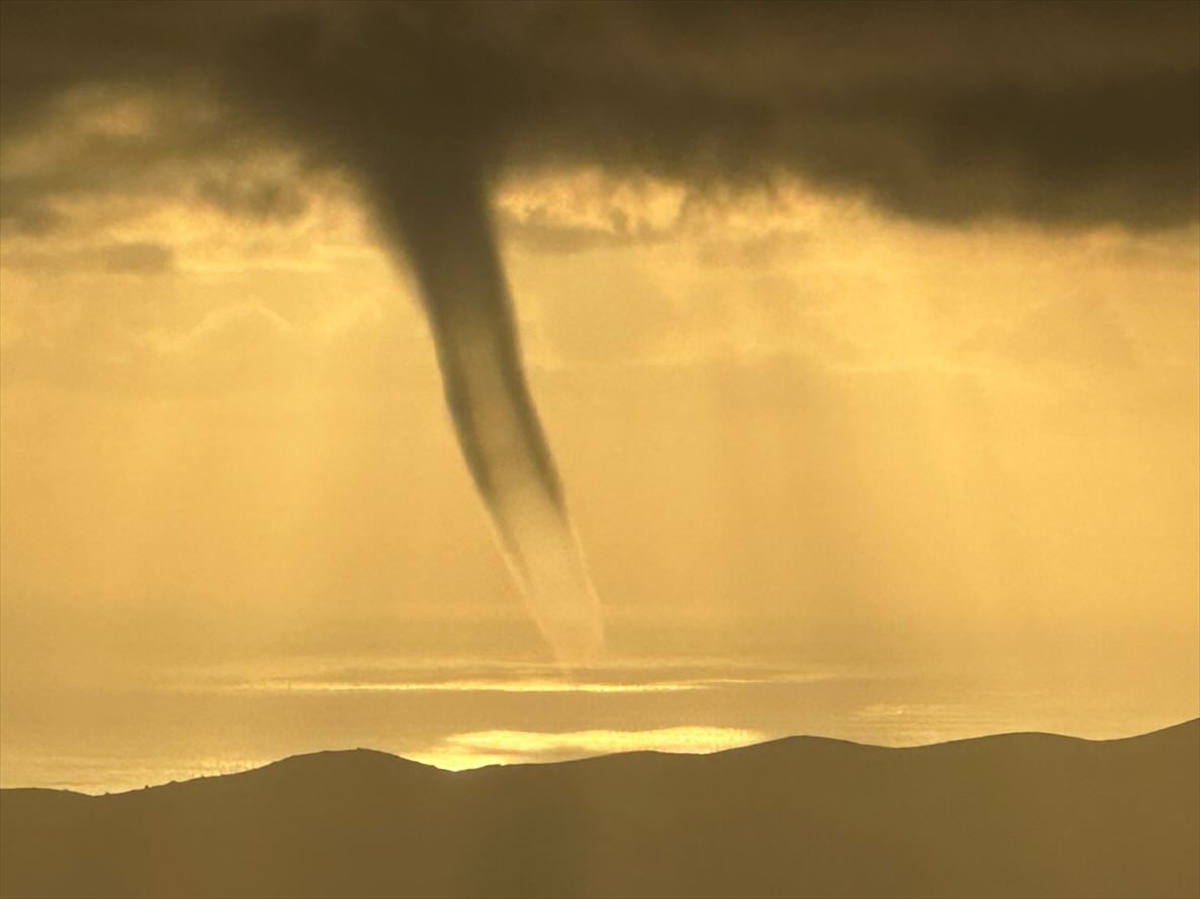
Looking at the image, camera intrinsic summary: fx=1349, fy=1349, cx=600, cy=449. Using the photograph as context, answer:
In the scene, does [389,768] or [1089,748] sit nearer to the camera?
[1089,748]

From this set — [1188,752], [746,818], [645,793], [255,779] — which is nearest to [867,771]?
[746,818]

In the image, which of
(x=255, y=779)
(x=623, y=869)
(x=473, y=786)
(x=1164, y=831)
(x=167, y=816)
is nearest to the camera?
(x=1164, y=831)

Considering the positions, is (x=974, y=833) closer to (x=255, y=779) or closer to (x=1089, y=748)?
(x=1089, y=748)

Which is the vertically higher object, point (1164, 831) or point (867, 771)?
point (867, 771)

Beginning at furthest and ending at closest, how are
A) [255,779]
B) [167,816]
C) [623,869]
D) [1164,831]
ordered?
[255,779], [167,816], [623,869], [1164,831]

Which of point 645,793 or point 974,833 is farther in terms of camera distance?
point 645,793

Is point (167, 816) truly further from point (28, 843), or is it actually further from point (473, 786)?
point (473, 786)

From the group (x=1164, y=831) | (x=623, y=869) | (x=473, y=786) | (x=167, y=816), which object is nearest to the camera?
(x=1164, y=831)

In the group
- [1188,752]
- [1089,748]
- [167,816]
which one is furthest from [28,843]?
[1188,752]

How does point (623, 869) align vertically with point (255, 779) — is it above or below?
below
